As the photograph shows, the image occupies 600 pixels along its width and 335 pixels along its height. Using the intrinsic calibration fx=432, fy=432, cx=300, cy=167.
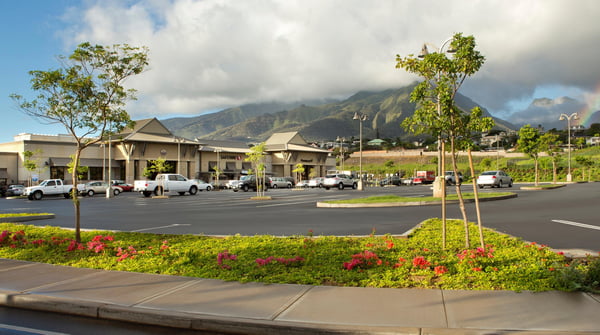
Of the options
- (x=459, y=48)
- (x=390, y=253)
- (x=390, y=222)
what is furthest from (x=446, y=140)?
(x=390, y=222)

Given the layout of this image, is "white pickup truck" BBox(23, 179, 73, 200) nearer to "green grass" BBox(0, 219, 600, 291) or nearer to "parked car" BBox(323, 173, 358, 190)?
"parked car" BBox(323, 173, 358, 190)

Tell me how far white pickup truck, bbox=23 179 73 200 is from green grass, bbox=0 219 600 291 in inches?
1174

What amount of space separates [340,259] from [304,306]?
95.0 inches

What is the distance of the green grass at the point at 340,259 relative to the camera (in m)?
6.34

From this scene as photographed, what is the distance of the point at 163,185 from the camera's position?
3800 cm

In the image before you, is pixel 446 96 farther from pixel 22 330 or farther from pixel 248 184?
pixel 248 184

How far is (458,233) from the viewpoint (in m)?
10.0

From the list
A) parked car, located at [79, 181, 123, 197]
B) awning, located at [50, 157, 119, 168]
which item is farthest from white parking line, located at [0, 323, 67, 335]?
awning, located at [50, 157, 119, 168]

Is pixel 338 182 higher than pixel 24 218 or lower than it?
higher

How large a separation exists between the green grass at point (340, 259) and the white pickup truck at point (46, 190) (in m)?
29.8

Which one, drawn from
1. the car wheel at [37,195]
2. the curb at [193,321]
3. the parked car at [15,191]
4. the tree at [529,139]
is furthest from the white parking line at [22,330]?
the parked car at [15,191]

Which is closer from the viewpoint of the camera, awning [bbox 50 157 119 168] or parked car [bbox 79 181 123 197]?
parked car [bbox 79 181 123 197]

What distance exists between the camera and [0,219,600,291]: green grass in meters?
6.34

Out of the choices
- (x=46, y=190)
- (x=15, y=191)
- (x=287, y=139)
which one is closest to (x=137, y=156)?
(x=15, y=191)
